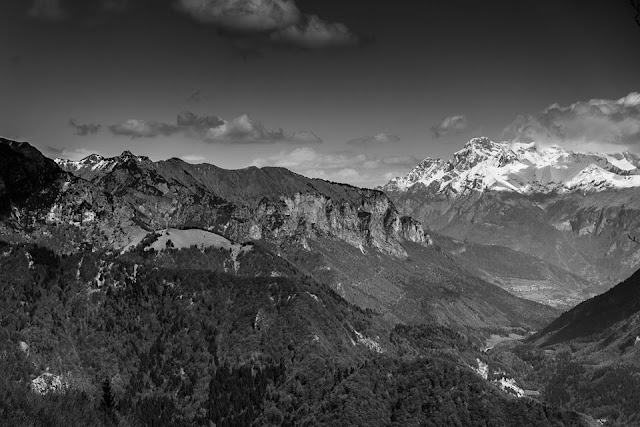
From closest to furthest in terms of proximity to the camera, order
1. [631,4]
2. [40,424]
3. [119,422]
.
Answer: [631,4], [40,424], [119,422]

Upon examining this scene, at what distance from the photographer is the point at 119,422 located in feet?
364

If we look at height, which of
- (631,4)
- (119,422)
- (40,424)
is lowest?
(119,422)

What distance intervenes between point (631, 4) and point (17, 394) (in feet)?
279

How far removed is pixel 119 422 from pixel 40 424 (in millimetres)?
32347

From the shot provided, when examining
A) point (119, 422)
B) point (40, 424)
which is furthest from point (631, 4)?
point (119, 422)

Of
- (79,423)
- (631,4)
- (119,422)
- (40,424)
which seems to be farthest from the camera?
(119,422)

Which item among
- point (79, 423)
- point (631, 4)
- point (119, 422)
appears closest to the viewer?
point (631, 4)

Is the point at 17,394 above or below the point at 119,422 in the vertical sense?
above

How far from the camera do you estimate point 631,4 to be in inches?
2188

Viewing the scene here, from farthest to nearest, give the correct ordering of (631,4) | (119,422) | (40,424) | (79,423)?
(119,422)
(79,423)
(40,424)
(631,4)

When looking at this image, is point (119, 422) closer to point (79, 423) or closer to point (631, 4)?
point (79, 423)

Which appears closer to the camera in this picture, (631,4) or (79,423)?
(631,4)

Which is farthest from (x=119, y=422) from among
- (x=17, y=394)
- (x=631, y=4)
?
(x=631, y=4)

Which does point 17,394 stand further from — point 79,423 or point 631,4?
point 631,4
